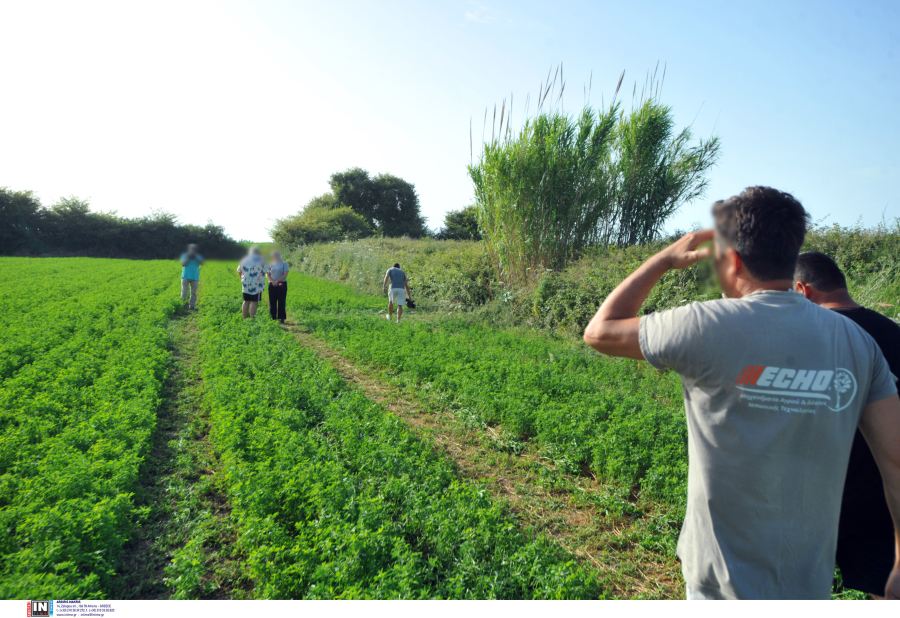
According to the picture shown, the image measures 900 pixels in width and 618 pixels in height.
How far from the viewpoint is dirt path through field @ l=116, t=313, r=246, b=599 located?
10.7ft

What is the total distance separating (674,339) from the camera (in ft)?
5.03

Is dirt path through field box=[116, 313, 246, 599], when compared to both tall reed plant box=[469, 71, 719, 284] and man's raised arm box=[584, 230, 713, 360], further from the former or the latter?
tall reed plant box=[469, 71, 719, 284]

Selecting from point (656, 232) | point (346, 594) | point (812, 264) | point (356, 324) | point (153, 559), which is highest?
point (656, 232)

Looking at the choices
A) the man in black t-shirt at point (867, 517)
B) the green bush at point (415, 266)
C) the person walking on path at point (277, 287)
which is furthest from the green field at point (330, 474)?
the green bush at point (415, 266)

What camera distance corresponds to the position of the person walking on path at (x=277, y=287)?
1212 cm

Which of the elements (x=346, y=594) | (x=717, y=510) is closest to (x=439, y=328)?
(x=346, y=594)

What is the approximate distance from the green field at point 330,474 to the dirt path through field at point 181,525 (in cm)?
2

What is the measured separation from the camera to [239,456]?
4.74 meters

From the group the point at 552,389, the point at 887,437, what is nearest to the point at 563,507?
the point at 552,389

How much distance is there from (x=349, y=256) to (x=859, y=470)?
27.1m

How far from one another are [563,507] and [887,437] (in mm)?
3254

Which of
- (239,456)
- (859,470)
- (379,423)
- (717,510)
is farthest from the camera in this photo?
(379,423)

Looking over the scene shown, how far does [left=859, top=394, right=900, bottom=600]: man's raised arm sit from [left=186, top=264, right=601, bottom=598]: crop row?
76.7 inches

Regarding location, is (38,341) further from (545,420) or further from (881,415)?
(881,415)
